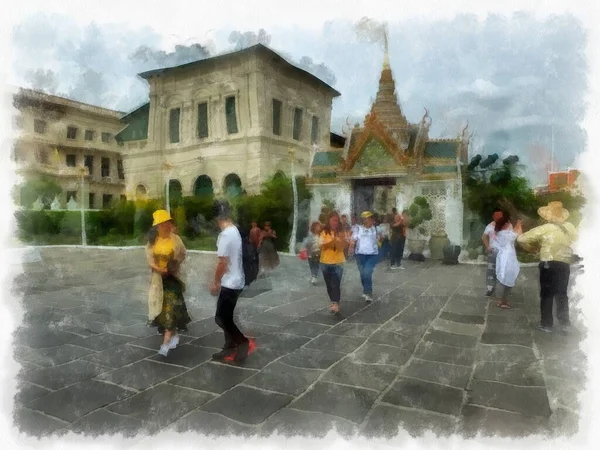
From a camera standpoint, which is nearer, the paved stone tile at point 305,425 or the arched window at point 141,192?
the paved stone tile at point 305,425

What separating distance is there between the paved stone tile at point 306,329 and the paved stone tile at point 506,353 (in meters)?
1.36

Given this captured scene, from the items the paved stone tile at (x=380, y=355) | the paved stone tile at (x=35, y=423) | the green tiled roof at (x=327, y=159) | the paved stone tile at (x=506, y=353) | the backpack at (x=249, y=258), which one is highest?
the green tiled roof at (x=327, y=159)

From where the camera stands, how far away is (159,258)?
132 inches

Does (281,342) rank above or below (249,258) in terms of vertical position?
below

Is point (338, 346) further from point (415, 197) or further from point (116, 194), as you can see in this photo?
point (116, 194)

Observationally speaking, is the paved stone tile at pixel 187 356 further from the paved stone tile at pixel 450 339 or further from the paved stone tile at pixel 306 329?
the paved stone tile at pixel 450 339

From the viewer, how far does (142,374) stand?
9.76ft

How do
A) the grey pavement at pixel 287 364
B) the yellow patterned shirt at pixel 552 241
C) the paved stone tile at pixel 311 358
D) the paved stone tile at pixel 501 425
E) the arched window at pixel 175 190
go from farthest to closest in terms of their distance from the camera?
1. the arched window at pixel 175 190
2. the yellow patterned shirt at pixel 552 241
3. the paved stone tile at pixel 311 358
4. the grey pavement at pixel 287 364
5. the paved stone tile at pixel 501 425

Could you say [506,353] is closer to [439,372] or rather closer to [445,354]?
[445,354]

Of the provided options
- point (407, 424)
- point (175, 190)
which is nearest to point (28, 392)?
point (175, 190)

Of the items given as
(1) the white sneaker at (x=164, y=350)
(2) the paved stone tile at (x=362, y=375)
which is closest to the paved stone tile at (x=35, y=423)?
(1) the white sneaker at (x=164, y=350)

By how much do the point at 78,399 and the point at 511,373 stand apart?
282cm

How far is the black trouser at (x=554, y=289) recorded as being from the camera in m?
3.65

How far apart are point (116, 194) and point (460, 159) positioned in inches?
120
